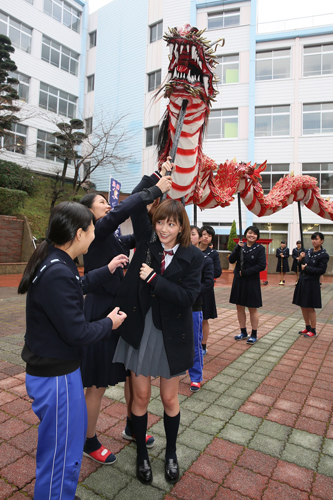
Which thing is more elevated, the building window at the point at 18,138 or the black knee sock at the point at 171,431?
the building window at the point at 18,138

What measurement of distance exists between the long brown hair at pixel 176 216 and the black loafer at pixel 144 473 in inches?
54.7

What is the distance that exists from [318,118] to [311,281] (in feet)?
55.0

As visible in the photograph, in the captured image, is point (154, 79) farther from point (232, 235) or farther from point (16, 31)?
point (232, 235)

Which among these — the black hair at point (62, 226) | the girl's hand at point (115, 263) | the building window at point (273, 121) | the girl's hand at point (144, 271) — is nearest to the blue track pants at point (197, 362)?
the girl's hand at point (115, 263)

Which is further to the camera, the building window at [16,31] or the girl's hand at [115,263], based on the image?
the building window at [16,31]

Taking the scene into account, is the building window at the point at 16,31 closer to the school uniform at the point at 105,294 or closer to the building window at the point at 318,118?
the building window at the point at 318,118

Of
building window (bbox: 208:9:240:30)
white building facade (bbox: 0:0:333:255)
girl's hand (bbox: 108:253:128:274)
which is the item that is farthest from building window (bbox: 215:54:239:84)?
girl's hand (bbox: 108:253:128:274)

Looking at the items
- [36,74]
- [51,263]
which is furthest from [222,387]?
[36,74]

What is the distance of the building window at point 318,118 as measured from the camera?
19000 mm

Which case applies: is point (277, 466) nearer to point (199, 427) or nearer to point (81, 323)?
point (199, 427)

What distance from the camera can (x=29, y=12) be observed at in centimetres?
2120

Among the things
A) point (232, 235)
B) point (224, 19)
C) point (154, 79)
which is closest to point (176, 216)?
point (232, 235)

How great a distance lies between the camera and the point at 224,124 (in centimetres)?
2008

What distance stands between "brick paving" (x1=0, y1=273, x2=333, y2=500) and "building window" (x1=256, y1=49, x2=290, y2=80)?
19552 millimetres
